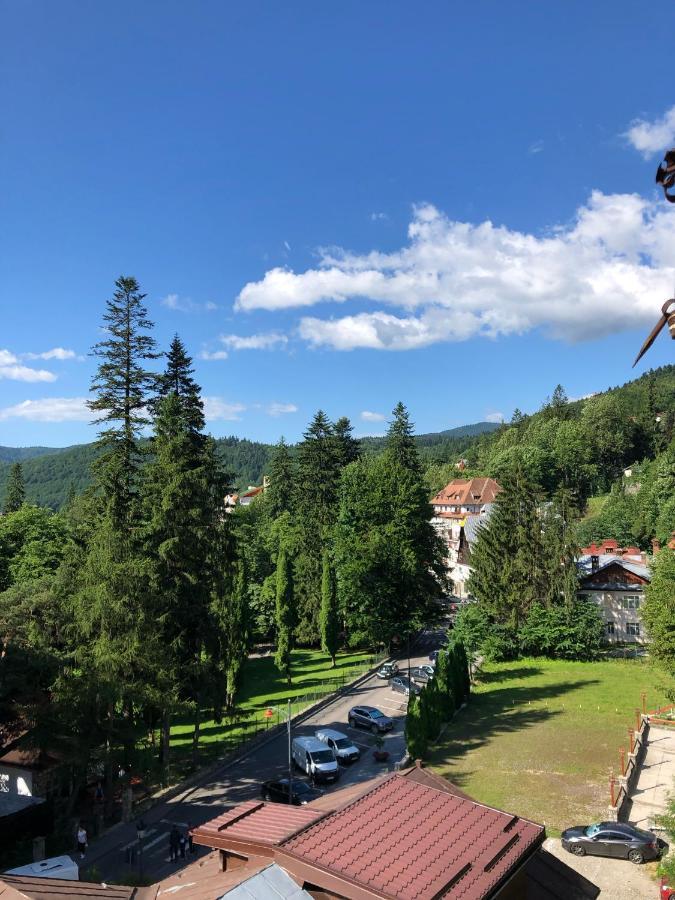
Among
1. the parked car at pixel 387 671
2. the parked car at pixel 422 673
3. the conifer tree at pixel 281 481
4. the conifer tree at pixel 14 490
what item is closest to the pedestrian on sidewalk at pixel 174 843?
the parked car at pixel 422 673

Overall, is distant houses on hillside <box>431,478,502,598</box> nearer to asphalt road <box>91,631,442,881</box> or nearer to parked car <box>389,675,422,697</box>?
parked car <box>389,675,422,697</box>

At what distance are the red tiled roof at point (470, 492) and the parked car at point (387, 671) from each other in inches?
2623

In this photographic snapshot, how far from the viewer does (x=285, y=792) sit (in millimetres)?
24766

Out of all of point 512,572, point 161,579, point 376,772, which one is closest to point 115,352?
point 161,579

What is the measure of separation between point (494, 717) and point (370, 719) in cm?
662

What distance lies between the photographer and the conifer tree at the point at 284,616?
47781 mm

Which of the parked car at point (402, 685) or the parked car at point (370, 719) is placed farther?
the parked car at point (402, 685)

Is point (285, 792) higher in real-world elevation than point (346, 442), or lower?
lower

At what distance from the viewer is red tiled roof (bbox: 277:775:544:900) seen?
24.4 ft

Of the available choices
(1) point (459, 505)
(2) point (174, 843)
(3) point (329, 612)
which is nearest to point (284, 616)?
(3) point (329, 612)

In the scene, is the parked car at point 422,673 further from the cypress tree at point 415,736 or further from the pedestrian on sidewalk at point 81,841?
the pedestrian on sidewalk at point 81,841

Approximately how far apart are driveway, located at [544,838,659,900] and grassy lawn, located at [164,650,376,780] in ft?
53.7

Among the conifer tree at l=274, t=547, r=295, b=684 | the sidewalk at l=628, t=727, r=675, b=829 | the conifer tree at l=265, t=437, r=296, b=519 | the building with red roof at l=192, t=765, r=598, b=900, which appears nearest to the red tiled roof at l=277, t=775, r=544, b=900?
the building with red roof at l=192, t=765, r=598, b=900

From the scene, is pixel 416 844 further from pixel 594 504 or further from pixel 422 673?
pixel 594 504
